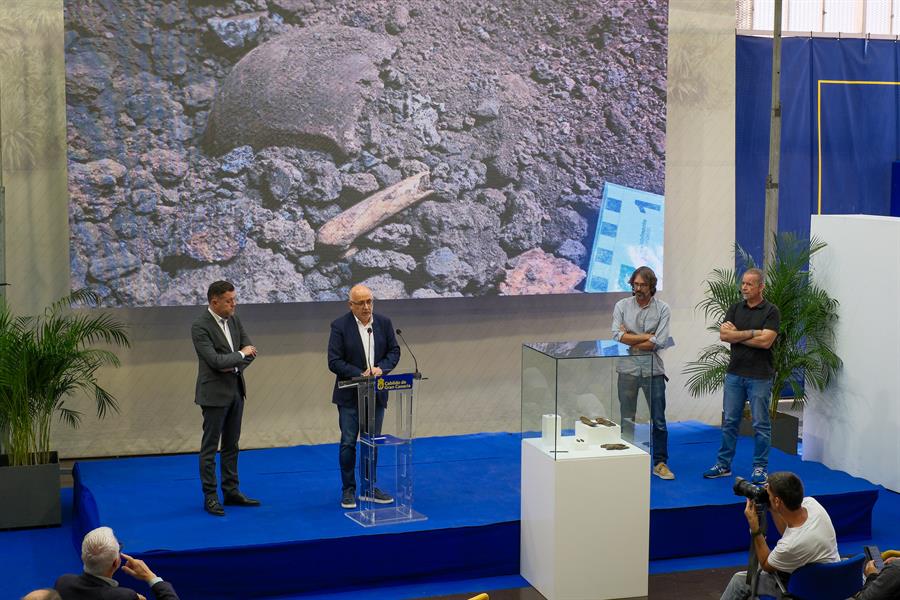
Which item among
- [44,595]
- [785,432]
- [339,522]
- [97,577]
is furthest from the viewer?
[785,432]

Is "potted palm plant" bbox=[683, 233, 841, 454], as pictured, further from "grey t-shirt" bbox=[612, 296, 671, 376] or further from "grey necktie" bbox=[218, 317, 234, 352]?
"grey necktie" bbox=[218, 317, 234, 352]

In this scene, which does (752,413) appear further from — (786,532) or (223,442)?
(223,442)

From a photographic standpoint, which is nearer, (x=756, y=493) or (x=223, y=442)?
(x=756, y=493)

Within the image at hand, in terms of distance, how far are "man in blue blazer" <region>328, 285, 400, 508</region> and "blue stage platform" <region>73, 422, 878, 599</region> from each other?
32cm

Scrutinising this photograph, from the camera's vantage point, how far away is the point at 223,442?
6738 millimetres

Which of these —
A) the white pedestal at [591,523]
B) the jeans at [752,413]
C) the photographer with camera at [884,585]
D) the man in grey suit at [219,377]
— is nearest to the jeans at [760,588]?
the photographer with camera at [884,585]

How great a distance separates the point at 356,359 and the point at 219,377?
0.80 m

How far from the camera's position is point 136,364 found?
8.63 metres

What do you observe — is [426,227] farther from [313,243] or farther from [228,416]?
[228,416]

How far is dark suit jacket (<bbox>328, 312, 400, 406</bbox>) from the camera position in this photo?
6588 mm

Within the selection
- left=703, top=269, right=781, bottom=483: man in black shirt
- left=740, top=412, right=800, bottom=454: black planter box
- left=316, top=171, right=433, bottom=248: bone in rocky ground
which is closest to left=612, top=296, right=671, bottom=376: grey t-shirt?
left=703, top=269, right=781, bottom=483: man in black shirt

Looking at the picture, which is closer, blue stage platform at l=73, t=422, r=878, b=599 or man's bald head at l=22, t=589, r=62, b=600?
man's bald head at l=22, t=589, r=62, b=600

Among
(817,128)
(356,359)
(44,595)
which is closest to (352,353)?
(356,359)

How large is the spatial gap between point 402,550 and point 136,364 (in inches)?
132
